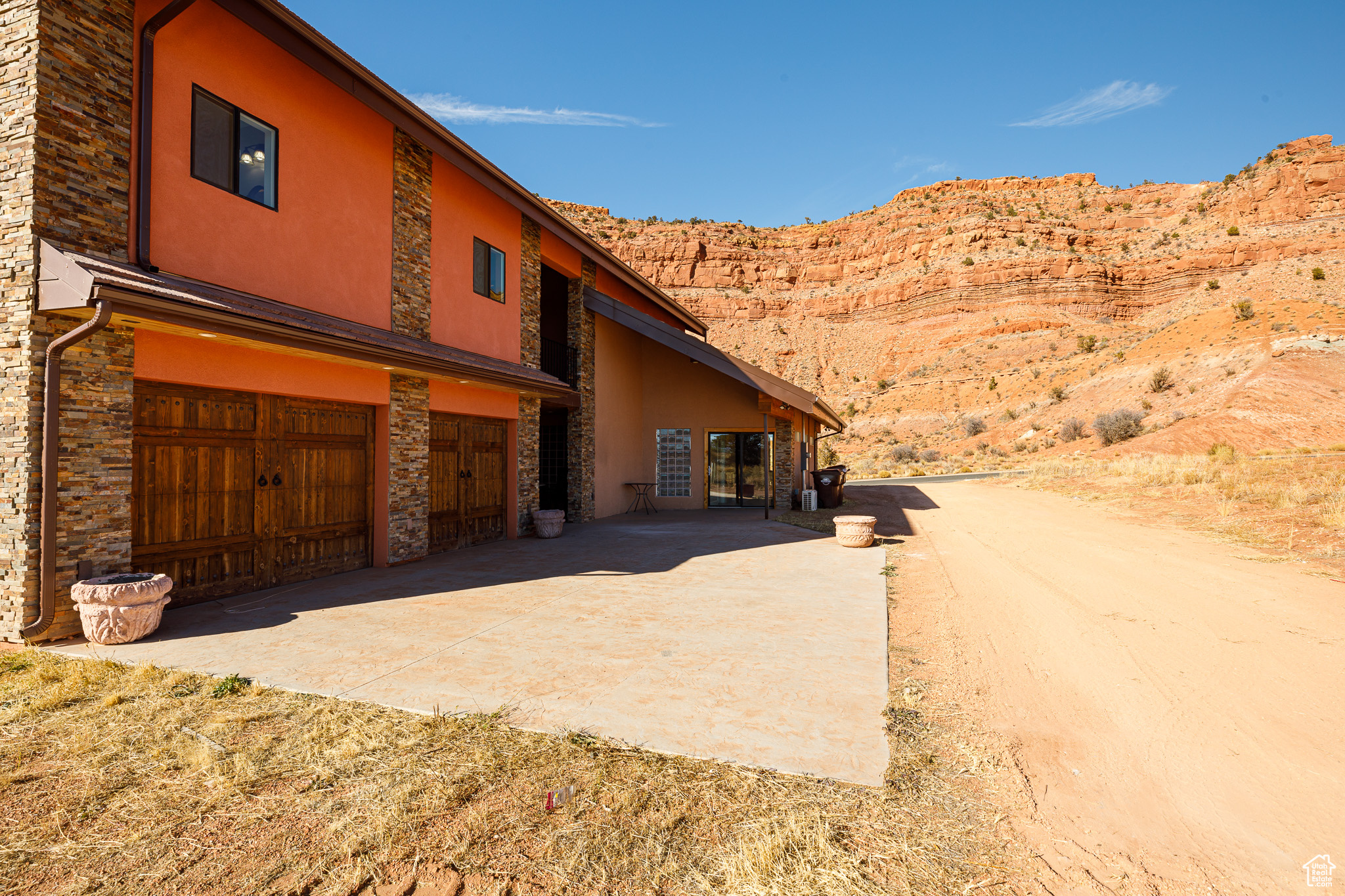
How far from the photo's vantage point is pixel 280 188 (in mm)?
7719

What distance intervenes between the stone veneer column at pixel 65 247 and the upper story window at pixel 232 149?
0.77m

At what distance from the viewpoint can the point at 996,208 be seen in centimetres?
6656

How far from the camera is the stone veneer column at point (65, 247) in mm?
5371

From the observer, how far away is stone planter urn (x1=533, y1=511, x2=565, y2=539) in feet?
41.3

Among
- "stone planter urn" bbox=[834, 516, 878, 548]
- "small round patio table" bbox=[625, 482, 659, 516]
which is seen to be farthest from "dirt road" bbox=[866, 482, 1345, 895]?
"small round patio table" bbox=[625, 482, 659, 516]

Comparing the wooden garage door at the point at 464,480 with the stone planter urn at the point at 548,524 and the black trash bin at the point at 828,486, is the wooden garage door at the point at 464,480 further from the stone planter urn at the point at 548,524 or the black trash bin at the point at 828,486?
the black trash bin at the point at 828,486

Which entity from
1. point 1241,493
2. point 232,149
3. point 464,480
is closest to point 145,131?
point 232,149

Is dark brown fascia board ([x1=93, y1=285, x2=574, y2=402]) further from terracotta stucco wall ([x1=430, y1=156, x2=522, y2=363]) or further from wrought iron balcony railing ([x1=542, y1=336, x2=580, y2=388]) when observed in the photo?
wrought iron balcony railing ([x1=542, y1=336, x2=580, y2=388])

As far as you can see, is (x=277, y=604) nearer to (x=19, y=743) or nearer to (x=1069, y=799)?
(x=19, y=743)

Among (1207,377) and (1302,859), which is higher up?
(1207,377)

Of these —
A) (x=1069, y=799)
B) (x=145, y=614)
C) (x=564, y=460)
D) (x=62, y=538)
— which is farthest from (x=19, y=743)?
(x=564, y=460)

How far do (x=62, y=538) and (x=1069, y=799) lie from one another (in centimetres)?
773

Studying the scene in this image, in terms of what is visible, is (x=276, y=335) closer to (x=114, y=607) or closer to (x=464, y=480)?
(x=114, y=607)

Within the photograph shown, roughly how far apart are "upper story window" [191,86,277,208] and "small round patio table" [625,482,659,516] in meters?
11.9
